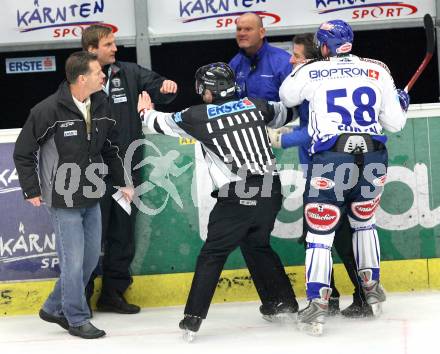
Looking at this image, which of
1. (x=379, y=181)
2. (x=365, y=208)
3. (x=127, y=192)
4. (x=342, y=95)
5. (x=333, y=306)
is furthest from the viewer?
(x=333, y=306)

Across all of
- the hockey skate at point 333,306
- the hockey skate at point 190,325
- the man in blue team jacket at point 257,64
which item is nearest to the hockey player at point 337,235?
the hockey skate at point 333,306

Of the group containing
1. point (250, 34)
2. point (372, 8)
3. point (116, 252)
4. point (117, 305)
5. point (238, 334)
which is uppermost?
point (372, 8)

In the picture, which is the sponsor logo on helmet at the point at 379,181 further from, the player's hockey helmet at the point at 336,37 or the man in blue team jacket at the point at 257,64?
the man in blue team jacket at the point at 257,64

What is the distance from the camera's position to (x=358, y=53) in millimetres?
9562

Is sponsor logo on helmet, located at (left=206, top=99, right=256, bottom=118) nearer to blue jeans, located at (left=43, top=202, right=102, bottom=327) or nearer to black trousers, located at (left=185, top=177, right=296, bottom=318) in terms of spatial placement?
black trousers, located at (left=185, top=177, right=296, bottom=318)

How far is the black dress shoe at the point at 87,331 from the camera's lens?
6.16 meters

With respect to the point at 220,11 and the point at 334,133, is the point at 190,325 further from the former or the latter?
the point at 220,11

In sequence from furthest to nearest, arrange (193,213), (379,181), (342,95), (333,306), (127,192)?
1. (193,213)
2. (333,306)
3. (127,192)
4. (379,181)
5. (342,95)

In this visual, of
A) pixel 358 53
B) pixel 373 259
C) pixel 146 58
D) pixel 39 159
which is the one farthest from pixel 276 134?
pixel 358 53

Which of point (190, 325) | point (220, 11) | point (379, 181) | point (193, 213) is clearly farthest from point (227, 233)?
point (220, 11)

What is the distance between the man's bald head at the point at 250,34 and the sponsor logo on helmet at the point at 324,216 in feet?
4.16

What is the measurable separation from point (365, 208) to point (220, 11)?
240cm

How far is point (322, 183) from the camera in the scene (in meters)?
6.04

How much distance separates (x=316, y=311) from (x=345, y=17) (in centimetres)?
286
